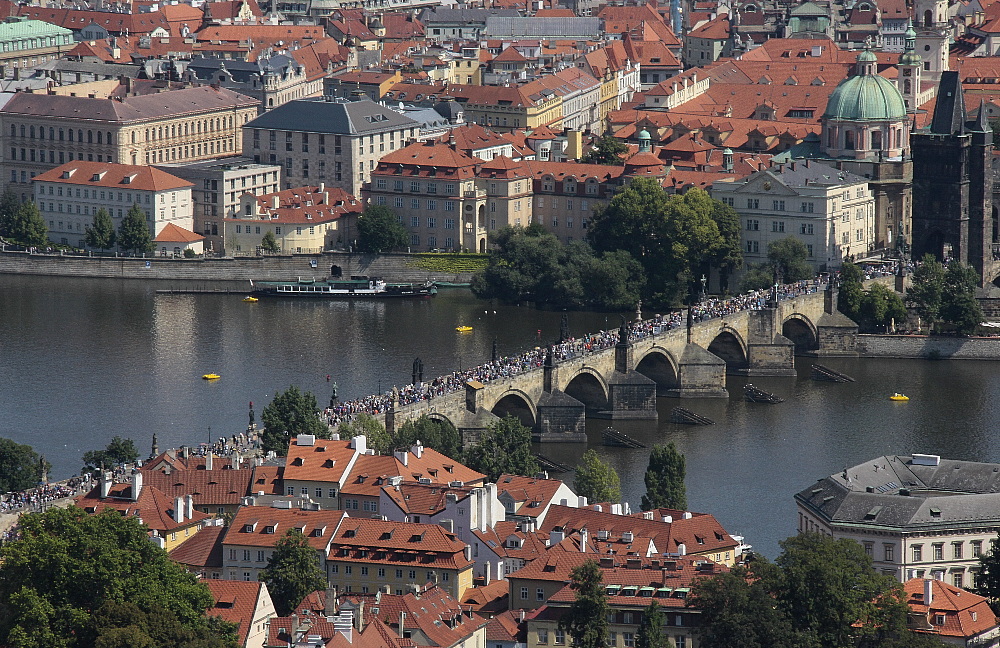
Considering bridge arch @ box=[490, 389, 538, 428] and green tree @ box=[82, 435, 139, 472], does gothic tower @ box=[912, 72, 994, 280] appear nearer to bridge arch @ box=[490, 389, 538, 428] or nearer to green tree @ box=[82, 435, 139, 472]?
bridge arch @ box=[490, 389, 538, 428]

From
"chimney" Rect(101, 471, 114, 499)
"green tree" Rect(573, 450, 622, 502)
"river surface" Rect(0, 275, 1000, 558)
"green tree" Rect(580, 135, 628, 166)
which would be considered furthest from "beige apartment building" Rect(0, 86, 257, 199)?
"chimney" Rect(101, 471, 114, 499)

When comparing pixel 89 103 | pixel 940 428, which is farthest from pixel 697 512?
pixel 89 103

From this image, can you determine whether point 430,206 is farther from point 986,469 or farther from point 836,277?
point 986,469

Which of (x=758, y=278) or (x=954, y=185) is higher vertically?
(x=954, y=185)

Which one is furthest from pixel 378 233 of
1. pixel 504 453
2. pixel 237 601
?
pixel 237 601

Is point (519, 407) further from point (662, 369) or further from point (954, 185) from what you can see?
point (954, 185)

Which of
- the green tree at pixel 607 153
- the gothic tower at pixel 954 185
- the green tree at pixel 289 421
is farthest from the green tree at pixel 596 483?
the green tree at pixel 607 153

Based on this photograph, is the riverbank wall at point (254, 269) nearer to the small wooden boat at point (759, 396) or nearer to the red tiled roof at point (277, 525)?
the small wooden boat at point (759, 396)
